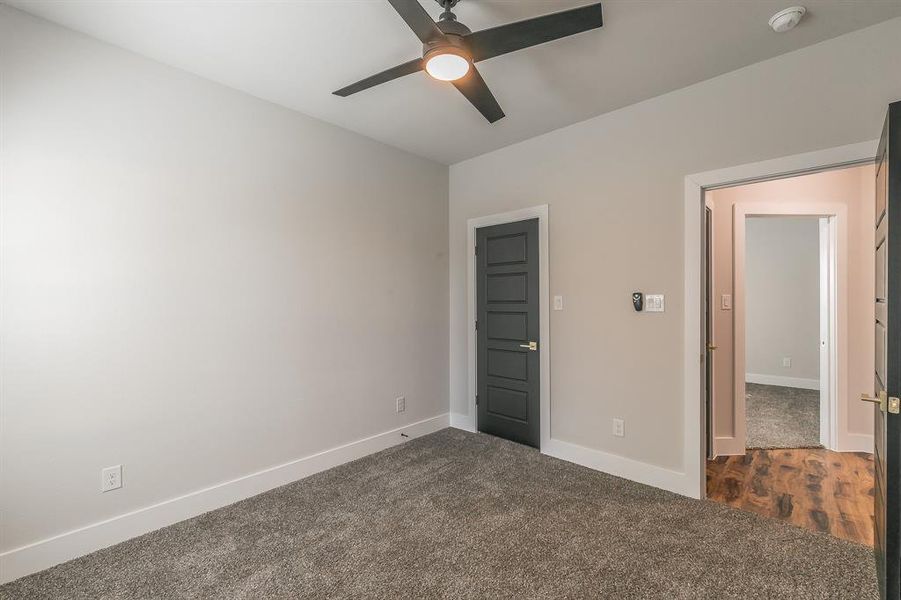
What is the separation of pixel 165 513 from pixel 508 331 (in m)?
2.80

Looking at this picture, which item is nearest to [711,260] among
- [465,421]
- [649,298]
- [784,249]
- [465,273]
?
[649,298]

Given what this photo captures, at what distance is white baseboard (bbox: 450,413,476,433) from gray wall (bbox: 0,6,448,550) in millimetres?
857

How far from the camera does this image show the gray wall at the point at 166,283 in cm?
202

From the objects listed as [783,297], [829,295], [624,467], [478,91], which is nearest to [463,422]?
[624,467]

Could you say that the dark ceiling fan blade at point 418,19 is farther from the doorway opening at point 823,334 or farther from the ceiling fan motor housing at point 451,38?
the doorway opening at point 823,334

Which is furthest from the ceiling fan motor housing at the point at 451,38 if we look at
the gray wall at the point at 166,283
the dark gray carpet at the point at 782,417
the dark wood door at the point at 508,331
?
the dark gray carpet at the point at 782,417

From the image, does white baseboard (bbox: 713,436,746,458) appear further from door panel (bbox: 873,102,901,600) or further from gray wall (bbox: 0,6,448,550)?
gray wall (bbox: 0,6,448,550)

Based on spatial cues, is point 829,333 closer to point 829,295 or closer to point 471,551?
point 829,295

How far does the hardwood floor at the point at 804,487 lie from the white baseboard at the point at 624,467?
224 mm

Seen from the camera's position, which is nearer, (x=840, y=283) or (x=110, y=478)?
(x=110, y=478)

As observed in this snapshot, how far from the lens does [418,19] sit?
1606 mm

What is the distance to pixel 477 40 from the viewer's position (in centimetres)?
173

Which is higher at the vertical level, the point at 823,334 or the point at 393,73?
the point at 393,73

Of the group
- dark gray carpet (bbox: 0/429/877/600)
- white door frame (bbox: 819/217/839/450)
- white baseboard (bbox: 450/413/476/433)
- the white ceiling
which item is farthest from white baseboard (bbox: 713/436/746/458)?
the white ceiling
